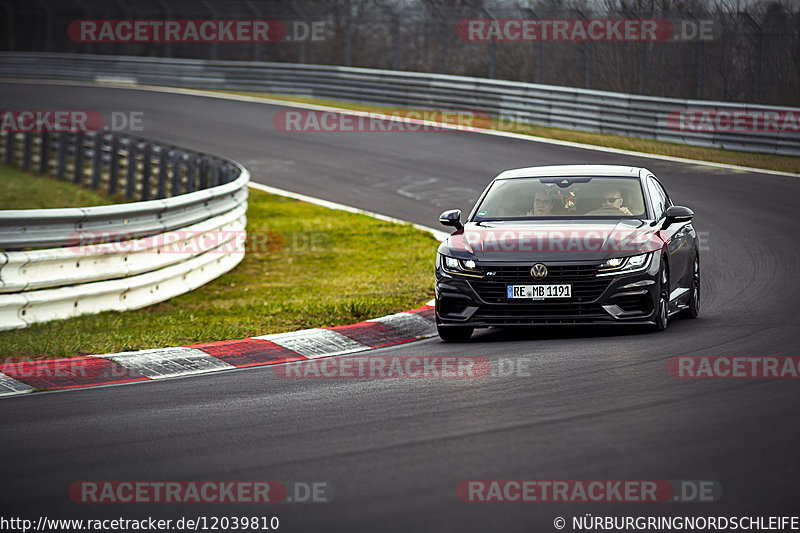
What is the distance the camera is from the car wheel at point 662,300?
9.09 meters

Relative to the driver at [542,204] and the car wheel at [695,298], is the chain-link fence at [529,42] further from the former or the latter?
the driver at [542,204]

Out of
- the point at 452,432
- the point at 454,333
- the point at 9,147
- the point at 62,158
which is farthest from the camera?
the point at 9,147

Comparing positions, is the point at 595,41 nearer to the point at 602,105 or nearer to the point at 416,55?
the point at 602,105

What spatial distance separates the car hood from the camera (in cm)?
902

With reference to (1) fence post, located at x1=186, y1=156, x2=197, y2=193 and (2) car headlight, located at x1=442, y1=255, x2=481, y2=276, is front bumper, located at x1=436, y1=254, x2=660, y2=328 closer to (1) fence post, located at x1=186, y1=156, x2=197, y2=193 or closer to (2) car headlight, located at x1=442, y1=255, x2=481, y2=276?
(2) car headlight, located at x1=442, y1=255, x2=481, y2=276

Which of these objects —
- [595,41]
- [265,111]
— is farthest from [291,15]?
[595,41]

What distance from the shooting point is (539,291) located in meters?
8.95

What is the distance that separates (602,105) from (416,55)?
772 centimetres

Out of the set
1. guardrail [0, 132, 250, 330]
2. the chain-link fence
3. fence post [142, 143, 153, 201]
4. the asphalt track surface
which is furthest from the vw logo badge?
the chain-link fence

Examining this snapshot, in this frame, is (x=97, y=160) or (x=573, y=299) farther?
(x=97, y=160)

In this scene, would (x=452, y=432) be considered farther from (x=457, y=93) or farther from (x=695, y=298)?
(x=457, y=93)

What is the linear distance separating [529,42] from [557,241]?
19.2m

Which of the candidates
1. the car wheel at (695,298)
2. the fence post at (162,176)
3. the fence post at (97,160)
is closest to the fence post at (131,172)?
the fence post at (162,176)

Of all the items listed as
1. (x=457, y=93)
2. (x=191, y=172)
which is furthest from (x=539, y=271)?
(x=457, y=93)
